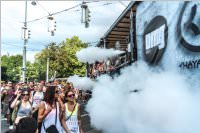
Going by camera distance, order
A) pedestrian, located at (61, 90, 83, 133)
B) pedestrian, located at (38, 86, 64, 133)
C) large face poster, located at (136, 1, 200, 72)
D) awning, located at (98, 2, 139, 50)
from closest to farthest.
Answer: pedestrian, located at (38, 86, 64, 133) → pedestrian, located at (61, 90, 83, 133) → large face poster, located at (136, 1, 200, 72) → awning, located at (98, 2, 139, 50)

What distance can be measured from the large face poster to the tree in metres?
36.5

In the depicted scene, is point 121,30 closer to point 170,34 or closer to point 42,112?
point 170,34

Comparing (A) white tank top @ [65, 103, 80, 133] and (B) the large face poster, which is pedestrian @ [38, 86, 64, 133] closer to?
(A) white tank top @ [65, 103, 80, 133]

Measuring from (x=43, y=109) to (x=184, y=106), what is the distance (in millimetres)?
3204

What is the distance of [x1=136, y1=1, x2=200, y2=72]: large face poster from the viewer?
25.5 ft

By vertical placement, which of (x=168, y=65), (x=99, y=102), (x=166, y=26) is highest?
(x=166, y=26)

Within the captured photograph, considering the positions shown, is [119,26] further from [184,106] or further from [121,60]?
[184,106]

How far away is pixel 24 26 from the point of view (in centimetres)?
2458

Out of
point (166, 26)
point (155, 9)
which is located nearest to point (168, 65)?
point (166, 26)

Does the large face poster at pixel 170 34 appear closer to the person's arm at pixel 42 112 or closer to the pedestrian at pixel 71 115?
the pedestrian at pixel 71 115

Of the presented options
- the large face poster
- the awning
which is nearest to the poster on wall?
the large face poster

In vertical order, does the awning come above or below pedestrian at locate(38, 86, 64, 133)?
above

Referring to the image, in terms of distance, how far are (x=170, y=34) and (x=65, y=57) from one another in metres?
40.8

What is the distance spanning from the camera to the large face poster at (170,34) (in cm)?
778
